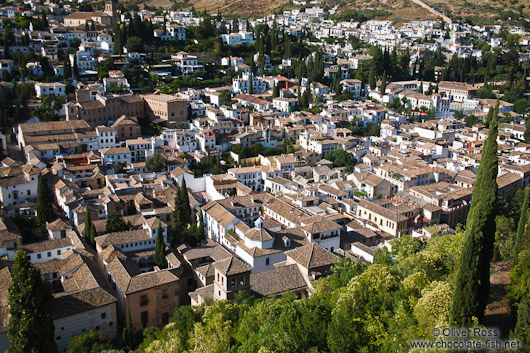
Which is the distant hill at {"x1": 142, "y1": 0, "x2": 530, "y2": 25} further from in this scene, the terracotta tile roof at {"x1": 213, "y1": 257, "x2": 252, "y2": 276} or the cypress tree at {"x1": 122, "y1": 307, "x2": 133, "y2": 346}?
the cypress tree at {"x1": 122, "y1": 307, "x2": 133, "y2": 346}

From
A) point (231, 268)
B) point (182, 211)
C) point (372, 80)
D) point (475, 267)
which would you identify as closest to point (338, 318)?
point (475, 267)

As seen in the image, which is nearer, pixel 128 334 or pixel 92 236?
pixel 128 334

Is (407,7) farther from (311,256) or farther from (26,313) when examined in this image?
(26,313)

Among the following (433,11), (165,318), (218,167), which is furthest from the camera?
(433,11)

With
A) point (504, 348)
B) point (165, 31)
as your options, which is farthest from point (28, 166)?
point (165, 31)

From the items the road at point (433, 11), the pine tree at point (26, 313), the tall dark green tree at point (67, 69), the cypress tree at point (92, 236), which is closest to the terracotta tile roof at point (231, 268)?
the pine tree at point (26, 313)

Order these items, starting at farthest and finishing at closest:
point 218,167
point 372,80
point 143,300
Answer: point 372,80
point 218,167
point 143,300

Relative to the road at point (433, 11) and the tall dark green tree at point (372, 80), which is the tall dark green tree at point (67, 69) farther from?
the road at point (433, 11)
